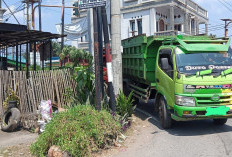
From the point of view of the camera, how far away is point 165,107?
712 centimetres

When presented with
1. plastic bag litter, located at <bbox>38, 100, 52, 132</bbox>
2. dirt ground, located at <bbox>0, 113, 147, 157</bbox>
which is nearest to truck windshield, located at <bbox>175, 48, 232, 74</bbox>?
dirt ground, located at <bbox>0, 113, 147, 157</bbox>

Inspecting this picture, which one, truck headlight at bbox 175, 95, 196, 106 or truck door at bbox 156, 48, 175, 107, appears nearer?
truck headlight at bbox 175, 95, 196, 106

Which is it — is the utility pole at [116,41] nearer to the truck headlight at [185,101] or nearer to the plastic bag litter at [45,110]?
the plastic bag litter at [45,110]

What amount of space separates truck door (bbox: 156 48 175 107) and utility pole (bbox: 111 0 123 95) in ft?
4.19

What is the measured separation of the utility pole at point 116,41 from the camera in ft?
25.9

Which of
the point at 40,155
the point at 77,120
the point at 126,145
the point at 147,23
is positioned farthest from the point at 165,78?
the point at 147,23

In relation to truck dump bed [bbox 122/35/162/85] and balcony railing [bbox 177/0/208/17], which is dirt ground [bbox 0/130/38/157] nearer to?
truck dump bed [bbox 122/35/162/85]

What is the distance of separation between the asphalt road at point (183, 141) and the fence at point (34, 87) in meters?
2.95

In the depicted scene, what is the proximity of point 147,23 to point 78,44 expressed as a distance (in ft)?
33.7

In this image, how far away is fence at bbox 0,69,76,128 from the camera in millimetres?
7883

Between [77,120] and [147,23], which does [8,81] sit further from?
[147,23]

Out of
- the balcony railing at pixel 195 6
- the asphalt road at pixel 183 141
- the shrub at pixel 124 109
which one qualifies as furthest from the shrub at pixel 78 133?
the balcony railing at pixel 195 6

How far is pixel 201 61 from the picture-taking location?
6.76 meters

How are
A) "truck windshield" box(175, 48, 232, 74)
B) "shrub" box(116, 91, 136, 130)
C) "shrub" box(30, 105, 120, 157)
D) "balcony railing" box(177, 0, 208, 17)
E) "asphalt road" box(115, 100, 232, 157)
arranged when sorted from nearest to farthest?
"shrub" box(30, 105, 120, 157), "asphalt road" box(115, 100, 232, 157), "truck windshield" box(175, 48, 232, 74), "shrub" box(116, 91, 136, 130), "balcony railing" box(177, 0, 208, 17)
